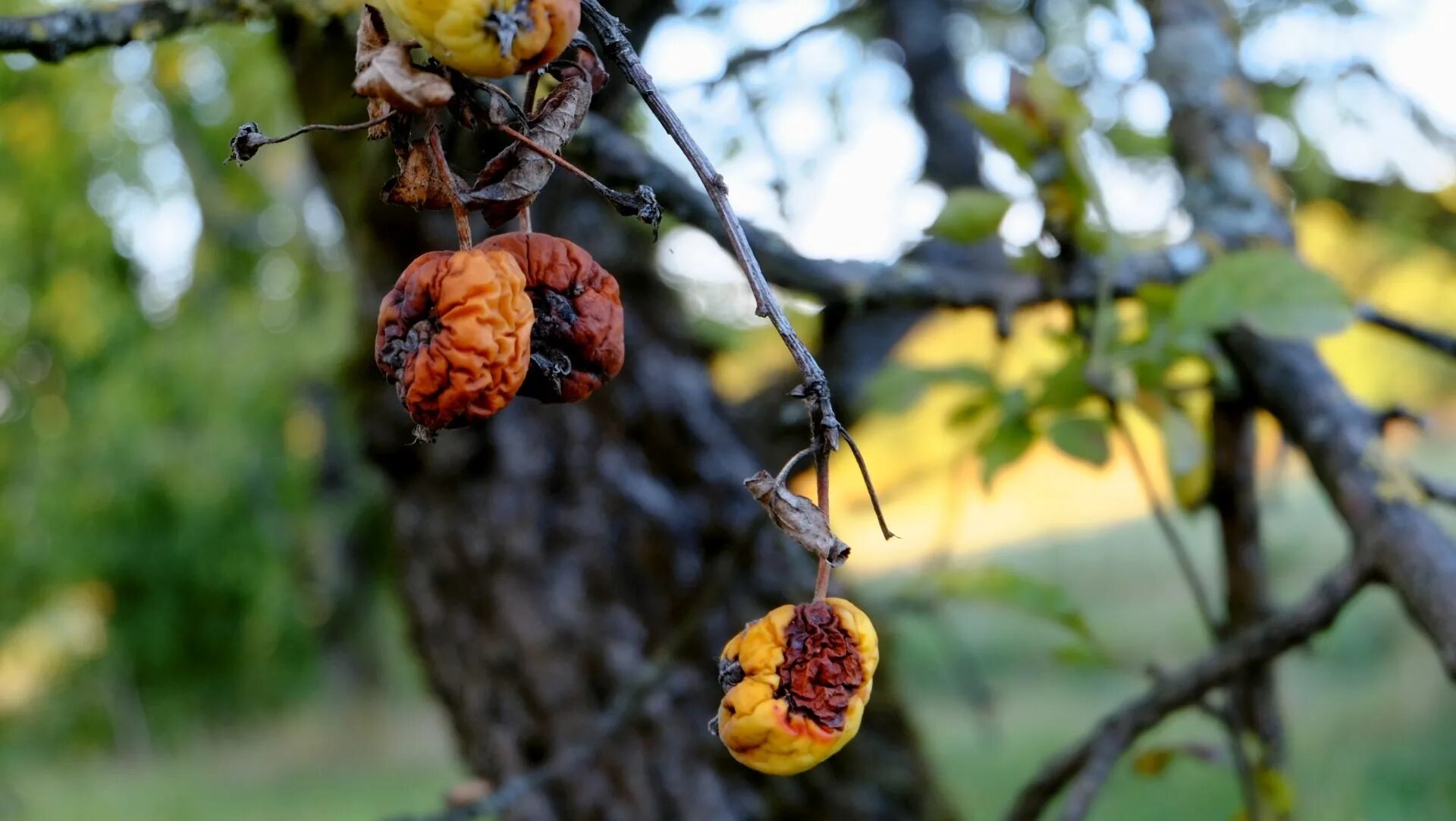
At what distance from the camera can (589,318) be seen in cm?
55

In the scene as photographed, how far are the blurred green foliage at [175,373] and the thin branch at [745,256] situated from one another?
16.1 feet

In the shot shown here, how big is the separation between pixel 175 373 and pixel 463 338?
7.04 metres

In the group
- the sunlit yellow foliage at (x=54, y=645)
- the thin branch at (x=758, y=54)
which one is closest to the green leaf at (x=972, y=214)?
the thin branch at (x=758, y=54)

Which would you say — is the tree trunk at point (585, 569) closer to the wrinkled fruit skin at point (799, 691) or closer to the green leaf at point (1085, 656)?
the green leaf at point (1085, 656)

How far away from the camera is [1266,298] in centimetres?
96

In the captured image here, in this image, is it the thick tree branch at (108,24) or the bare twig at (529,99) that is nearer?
the bare twig at (529,99)

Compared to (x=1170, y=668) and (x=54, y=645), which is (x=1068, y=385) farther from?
(x=54, y=645)

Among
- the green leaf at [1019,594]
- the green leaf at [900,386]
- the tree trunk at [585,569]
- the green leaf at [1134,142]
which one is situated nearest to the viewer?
the green leaf at [1019,594]

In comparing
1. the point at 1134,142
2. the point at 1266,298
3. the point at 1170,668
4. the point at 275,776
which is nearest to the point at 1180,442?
the point at 1266,298

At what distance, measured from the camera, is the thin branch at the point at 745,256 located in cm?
42

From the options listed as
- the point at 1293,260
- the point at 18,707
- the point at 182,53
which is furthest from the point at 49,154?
the point at 18,707

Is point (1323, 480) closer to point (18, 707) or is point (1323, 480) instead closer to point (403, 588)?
point (403, 588)

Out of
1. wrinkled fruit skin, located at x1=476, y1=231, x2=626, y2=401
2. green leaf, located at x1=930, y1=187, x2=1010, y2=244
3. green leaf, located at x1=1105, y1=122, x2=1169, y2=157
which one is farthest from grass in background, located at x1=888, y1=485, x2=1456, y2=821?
wrinkled fruit skin, located at x1=476, y1=231, x2=626, y2=401

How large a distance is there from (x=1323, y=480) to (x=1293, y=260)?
0.66 ft
